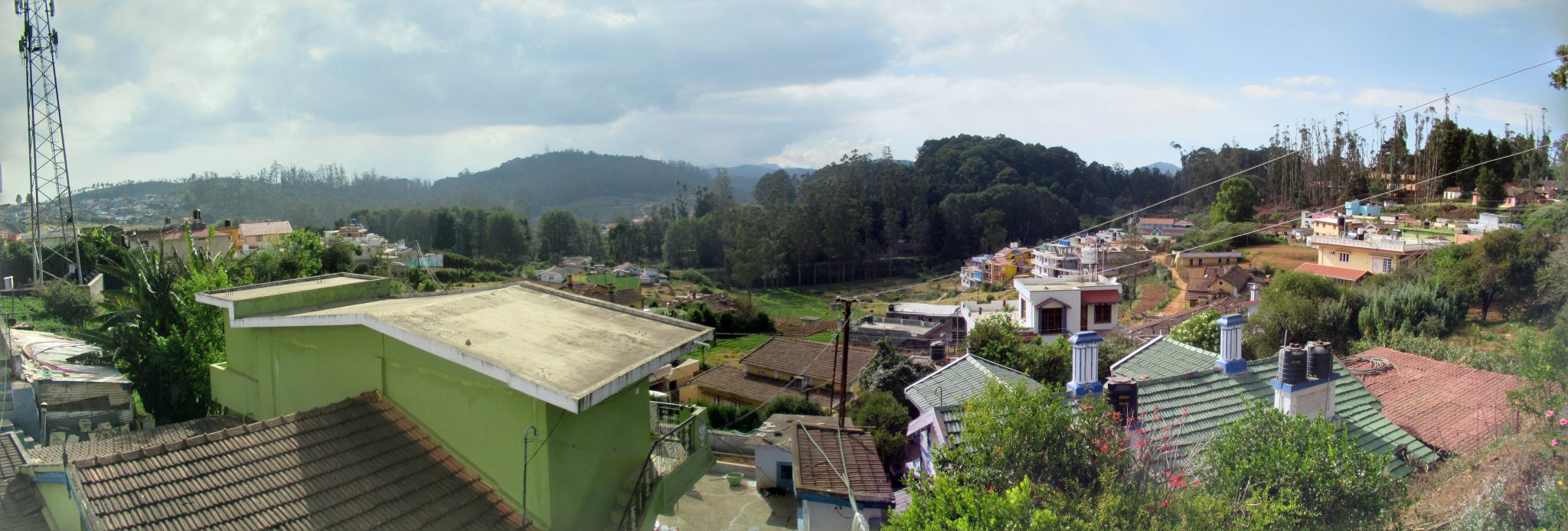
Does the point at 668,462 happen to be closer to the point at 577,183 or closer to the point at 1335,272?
the point at 1335,272

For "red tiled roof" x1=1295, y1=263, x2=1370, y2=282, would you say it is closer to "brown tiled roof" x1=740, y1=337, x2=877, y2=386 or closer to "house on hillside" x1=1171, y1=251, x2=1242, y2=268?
"house on hillside" x1=1171, y1=251, x2=1242, y2=268

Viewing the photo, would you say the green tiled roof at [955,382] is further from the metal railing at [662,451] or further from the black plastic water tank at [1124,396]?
the metal railing at [662,451]

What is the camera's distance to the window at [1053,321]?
78.1 feet

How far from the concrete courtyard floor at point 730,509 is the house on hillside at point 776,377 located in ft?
27.8

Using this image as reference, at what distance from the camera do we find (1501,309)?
19.0 m

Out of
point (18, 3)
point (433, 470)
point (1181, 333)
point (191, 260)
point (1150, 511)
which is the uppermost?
point (18, 3)

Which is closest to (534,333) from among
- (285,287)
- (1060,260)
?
(285,287)

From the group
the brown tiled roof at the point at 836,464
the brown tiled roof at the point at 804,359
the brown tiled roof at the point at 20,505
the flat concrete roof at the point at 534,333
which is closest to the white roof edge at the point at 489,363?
the flat concrete roof at the point at 534,333

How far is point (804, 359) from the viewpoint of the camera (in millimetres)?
22219

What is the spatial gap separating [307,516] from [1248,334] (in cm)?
1704

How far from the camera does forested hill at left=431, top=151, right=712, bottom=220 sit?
422ft

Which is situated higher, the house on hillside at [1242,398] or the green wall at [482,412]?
the green wall at [482,412]

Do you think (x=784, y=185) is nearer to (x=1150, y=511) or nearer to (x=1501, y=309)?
(x=1501, y=309)

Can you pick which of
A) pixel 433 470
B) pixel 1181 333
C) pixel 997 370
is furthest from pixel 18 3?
pixel 1181 333
